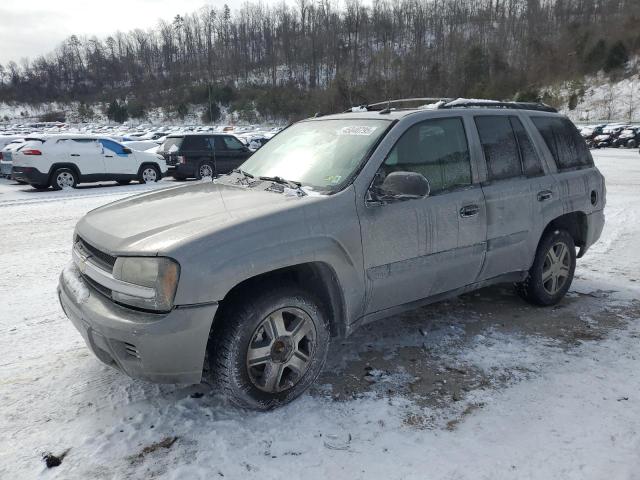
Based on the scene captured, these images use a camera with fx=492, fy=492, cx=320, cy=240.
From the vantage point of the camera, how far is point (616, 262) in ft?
20.0

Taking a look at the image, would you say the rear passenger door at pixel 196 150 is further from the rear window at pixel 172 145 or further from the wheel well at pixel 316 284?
the wheel well at pixel 316 284

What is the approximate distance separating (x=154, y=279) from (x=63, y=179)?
12.9 meters

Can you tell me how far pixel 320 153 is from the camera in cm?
357

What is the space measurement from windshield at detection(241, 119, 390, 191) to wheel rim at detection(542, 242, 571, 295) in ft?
7.00

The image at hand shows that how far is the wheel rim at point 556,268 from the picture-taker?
447 cm

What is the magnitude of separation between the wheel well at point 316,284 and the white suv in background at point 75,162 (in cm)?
1269

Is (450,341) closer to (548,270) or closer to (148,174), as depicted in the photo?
(548,270)

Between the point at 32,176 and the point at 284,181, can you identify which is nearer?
the point at 284,181

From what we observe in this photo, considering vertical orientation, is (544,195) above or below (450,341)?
above


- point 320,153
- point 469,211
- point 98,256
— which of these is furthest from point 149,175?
point 469,211

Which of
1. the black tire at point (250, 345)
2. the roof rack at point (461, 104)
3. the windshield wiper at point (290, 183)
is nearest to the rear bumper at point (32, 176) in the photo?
the roof rack at point (461, 104)

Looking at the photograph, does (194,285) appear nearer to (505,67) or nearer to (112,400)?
(112,400)

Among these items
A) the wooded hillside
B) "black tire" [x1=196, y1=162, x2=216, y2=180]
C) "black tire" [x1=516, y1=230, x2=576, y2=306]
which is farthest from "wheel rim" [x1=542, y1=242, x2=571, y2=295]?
the wooded hillside

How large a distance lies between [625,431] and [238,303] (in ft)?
7.49
